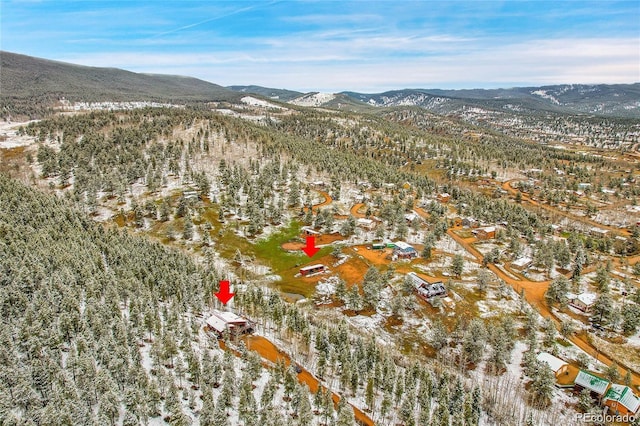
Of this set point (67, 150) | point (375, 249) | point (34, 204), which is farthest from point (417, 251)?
point (67, 150)

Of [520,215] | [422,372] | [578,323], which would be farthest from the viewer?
[520,215]

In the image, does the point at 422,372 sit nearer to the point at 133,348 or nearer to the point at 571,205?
the point at 133,348

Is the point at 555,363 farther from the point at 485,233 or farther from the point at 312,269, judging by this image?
the point at 485,233

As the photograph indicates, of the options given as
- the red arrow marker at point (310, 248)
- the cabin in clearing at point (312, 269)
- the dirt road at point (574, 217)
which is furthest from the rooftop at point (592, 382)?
the dirt road at point (574, 217)

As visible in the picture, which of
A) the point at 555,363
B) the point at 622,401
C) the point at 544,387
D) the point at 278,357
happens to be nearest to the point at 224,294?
the point at 278,357

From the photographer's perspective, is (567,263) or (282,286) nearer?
(282,286)

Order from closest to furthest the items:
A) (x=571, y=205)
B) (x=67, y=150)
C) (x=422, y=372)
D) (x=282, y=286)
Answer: (x=422, y=372) → (x=282, y=286) → (x=571, y=205) → (x=67, y=150)
